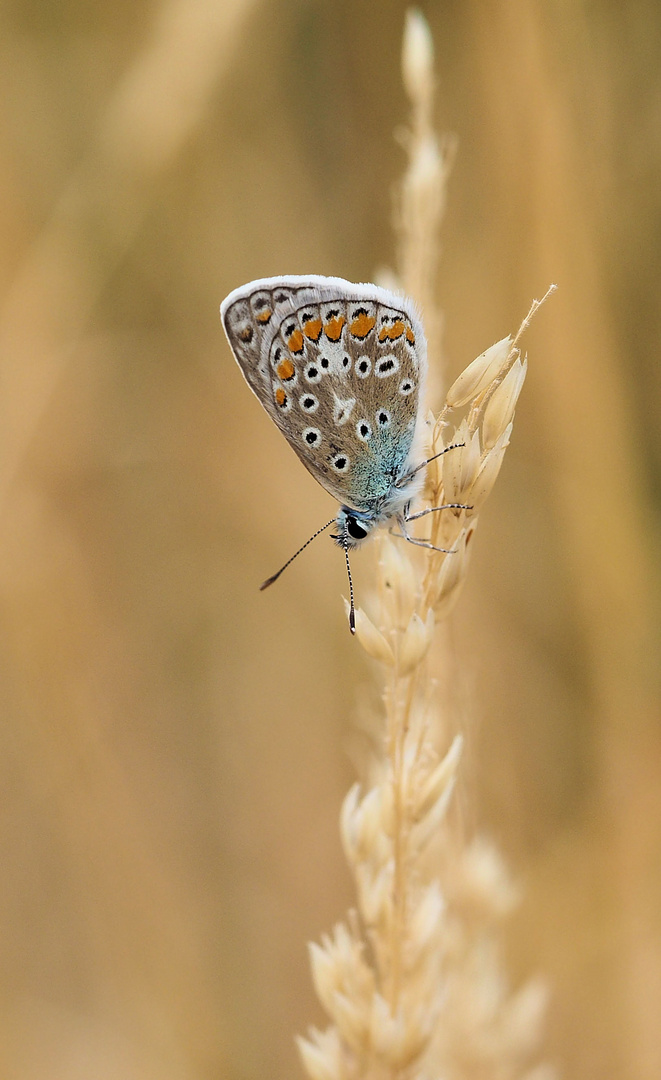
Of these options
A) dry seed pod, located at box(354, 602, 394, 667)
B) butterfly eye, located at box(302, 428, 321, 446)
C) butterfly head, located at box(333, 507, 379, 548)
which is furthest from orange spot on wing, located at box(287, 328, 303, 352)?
dry seed pod, located at box(354, 602, 394, 667)

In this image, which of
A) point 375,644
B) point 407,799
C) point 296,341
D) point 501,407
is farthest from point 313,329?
point 407,799

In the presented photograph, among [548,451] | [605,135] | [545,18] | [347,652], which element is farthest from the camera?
[347,652]

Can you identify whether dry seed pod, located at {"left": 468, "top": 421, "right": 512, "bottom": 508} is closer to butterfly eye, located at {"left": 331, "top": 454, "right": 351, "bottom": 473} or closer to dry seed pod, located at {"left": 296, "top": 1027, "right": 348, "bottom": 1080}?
butterfly eye, located at {"left": 331, "top": 454, "right": 351, "bottom": 473}

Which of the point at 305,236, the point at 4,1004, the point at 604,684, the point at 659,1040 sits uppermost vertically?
the point at 305,236

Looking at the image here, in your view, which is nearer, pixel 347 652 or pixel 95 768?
pixel 95 768

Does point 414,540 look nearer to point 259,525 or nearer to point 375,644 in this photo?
point 375,644

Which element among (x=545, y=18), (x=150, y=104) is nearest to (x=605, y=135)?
(x=545, y=18)

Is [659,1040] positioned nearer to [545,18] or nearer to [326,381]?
[326,381]
